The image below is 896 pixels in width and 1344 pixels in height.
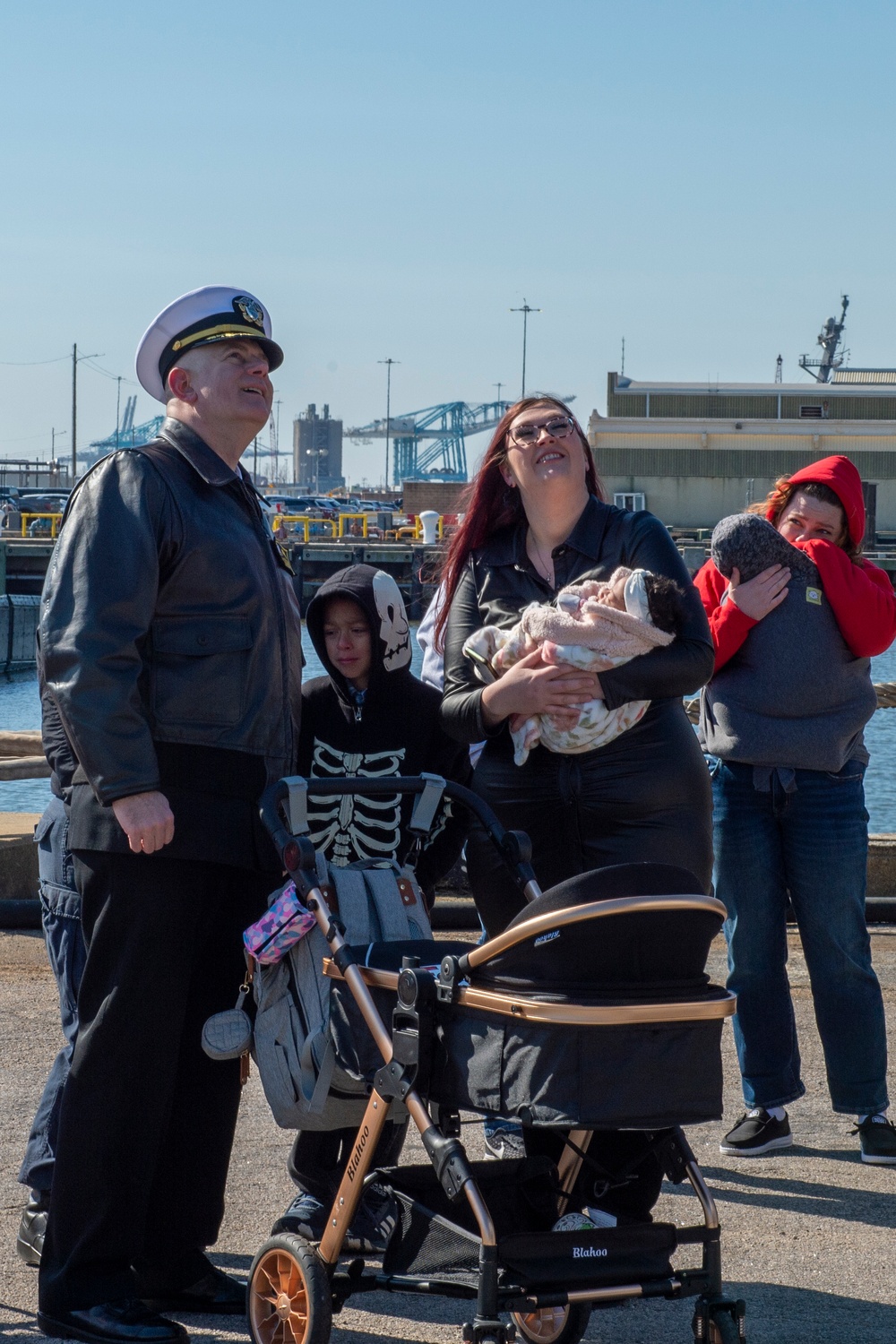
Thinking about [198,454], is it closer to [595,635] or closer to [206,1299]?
[595,635]

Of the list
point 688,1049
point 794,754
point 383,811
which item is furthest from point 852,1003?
point 688,1049

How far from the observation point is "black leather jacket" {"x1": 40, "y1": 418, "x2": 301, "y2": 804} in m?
3.03

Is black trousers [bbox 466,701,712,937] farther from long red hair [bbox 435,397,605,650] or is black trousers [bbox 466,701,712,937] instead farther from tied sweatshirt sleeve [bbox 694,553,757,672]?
tied sweatshirt sleeve [bbox 694,553,757,672]

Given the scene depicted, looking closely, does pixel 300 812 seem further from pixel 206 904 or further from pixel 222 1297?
pixel 222 1297

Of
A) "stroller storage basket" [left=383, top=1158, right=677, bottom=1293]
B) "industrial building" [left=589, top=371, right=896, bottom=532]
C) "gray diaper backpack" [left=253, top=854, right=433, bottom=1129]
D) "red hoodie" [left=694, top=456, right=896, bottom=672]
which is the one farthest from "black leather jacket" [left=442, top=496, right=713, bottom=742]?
"industrial building" [left=589, top=371, right=896, bottom=532]

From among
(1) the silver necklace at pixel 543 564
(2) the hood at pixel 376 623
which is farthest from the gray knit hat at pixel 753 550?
(2) the hood at pixel 376 623

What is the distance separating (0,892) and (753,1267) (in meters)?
4.08

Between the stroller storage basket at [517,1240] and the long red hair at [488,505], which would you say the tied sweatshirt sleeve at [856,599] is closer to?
the long red hair at [488,505]

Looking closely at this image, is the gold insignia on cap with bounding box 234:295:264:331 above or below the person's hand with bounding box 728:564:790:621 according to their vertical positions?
above

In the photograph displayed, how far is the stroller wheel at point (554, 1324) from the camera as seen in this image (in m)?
2.86

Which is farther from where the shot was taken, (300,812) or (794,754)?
(794,754)

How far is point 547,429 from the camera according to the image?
12.0 feet

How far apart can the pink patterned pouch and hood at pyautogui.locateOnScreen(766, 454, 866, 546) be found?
2.13 m

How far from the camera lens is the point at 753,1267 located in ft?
11.2
